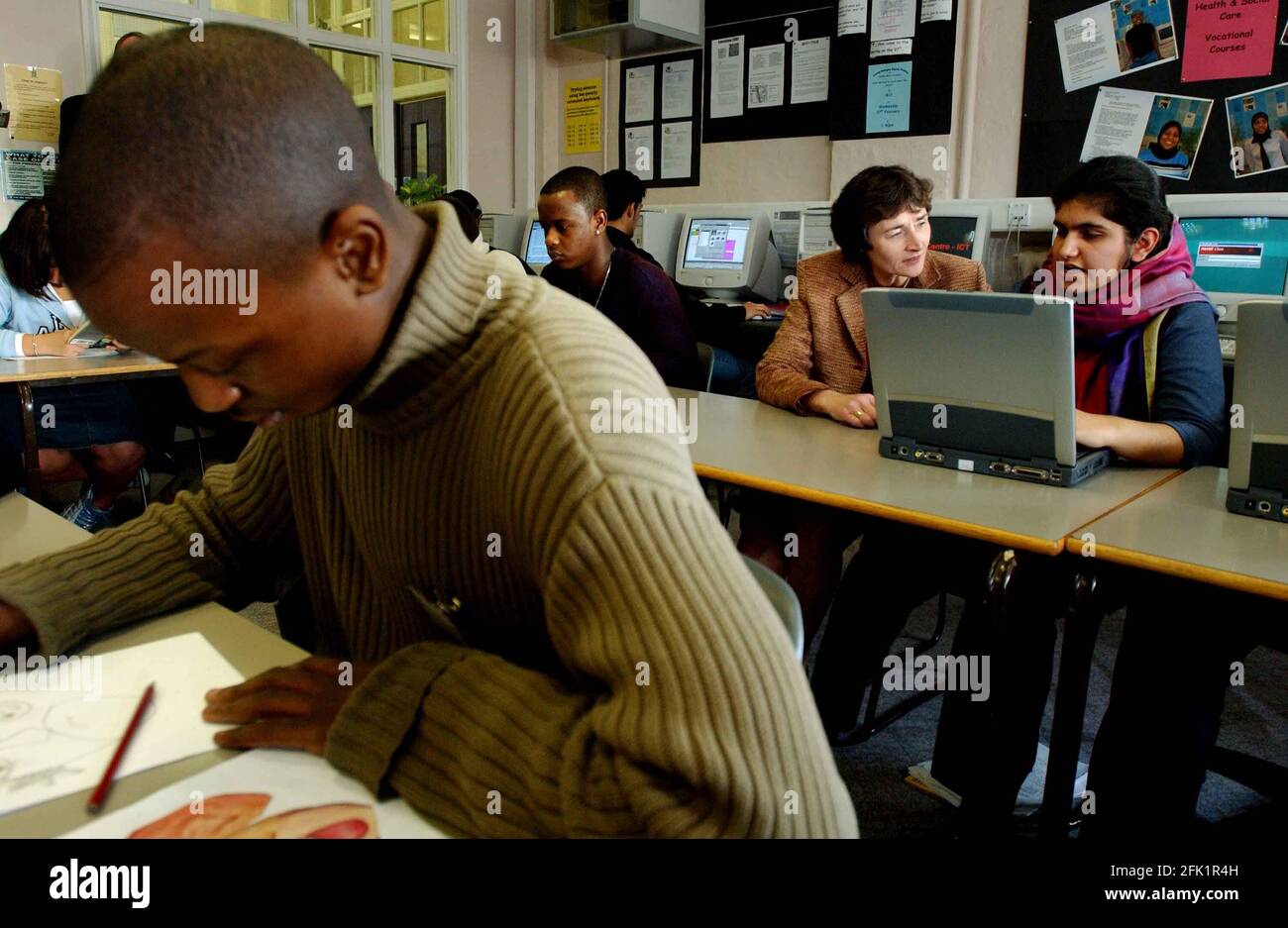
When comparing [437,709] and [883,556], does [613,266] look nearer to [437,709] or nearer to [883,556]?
[883,556]

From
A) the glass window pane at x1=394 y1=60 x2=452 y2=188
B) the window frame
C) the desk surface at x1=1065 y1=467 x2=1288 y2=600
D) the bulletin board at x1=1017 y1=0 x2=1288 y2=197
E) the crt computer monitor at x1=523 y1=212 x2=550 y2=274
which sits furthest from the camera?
the glass window pane at x1=394 y1=60 x2=452 y2=188

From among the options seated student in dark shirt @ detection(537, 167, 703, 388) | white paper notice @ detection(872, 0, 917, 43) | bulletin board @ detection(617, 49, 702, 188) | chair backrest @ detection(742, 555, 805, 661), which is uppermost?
white paper notice @ detection(872, 0, 917, 43)

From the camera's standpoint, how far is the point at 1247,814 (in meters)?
1.77

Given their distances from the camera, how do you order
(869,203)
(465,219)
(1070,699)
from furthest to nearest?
(465,219)
(869,203)
(1070,699)

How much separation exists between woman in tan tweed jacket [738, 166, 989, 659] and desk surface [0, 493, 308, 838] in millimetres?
1425

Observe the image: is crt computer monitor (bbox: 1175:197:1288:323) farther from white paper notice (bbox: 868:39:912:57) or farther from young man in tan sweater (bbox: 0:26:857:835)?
young man in tan sweater (bbox: 0:26:857:835)

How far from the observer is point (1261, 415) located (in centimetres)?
135

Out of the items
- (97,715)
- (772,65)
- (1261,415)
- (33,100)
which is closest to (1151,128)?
(772,65)

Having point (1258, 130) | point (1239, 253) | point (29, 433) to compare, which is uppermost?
point (1258, 130)

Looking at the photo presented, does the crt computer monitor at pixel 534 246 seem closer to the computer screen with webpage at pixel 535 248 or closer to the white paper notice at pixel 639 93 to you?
the computer screen with webpage at pixel 535 248

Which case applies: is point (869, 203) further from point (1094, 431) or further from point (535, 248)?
point (535, 248)

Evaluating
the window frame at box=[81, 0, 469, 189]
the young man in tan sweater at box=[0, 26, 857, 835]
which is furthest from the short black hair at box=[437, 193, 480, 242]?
the window frame at box=[81, 0, 469, 189]

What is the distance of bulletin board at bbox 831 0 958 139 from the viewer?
4.14 metres

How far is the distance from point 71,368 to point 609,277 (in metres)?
1.63
